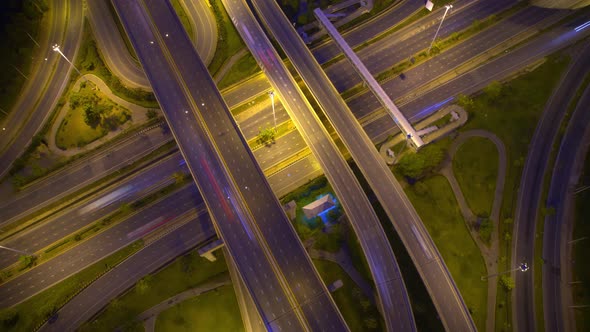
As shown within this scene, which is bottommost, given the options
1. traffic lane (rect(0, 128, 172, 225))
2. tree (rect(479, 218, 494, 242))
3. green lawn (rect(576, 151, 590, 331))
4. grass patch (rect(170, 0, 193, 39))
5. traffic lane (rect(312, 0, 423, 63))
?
green lawn (rect(576, 151, 590, 331))

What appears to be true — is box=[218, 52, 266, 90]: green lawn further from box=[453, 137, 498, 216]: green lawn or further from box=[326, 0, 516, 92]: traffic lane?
box=[453, 137, 498, 216]: green lawn

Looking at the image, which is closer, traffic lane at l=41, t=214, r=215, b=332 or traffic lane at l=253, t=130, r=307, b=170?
traffic lane at l=41, t=214, r=215, b=332

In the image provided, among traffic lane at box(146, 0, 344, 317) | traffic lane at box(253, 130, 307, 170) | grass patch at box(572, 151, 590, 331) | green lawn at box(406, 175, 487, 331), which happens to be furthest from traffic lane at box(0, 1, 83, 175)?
grass patch at box(572, 151, 590, 331)

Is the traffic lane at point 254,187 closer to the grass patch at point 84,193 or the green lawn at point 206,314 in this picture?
the green lawn at point 206,314

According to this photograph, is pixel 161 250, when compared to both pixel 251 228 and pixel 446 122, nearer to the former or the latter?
pixel 251 228

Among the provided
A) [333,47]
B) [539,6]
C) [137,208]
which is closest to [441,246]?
[333,47]

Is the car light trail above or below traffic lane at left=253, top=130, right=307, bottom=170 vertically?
below
